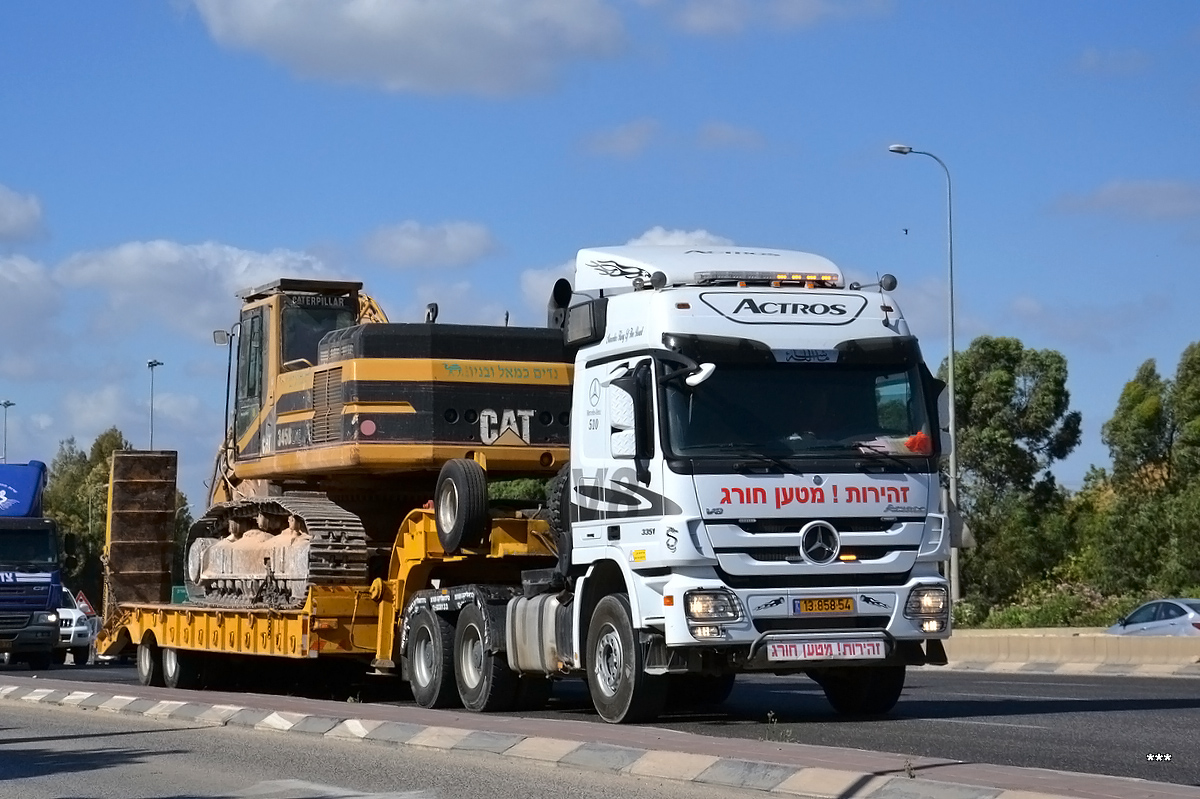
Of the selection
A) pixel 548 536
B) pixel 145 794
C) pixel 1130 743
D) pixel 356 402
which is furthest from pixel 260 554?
pixel 1130 743

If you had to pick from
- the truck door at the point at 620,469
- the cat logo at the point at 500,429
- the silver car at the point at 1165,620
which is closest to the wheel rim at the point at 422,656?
the cat logo at the point at 500,429

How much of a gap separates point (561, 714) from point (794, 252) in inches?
184

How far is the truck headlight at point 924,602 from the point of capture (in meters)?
13.7

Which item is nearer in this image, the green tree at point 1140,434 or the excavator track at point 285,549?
the excavator track at point 285,549

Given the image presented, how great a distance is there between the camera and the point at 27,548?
1323 inches

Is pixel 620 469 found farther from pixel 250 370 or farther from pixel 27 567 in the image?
pixel 27 567

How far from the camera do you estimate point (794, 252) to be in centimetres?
1541

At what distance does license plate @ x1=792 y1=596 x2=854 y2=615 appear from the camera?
13461 millimetres

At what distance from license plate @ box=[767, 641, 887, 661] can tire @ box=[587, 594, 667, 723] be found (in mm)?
1067

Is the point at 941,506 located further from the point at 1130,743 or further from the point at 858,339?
the point at 1130,743

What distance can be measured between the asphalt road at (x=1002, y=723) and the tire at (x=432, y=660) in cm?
100

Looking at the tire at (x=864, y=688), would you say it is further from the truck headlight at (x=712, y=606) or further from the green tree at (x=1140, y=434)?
the green tree at (x=1140, y=434)

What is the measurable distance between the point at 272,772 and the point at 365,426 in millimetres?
6139

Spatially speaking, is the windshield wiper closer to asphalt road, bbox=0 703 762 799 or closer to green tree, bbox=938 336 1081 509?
asphalt road, bbox=0 703 762 799
